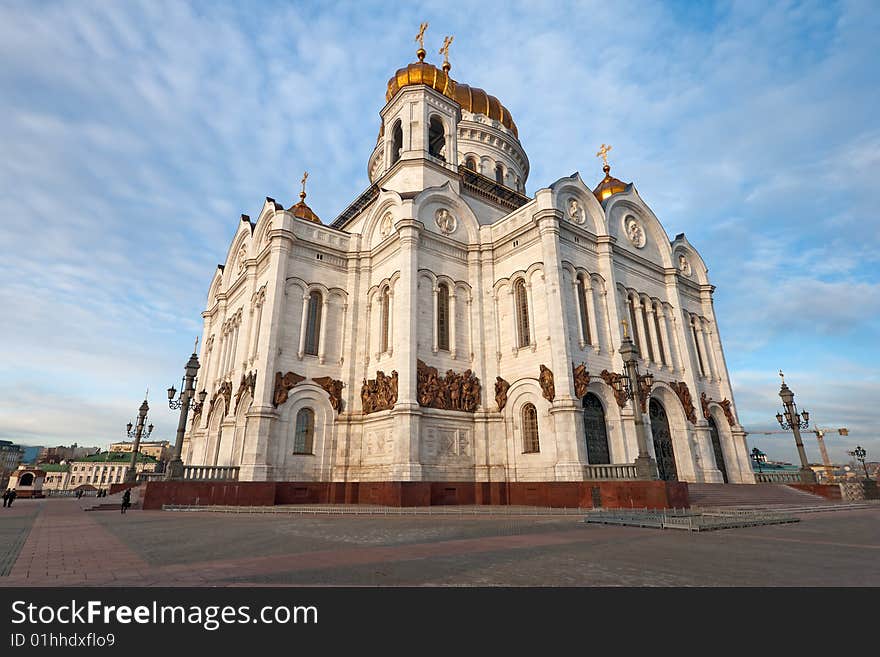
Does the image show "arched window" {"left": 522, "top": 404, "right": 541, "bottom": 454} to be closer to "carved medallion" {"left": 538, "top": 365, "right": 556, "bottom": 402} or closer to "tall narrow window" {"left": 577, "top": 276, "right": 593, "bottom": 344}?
"carved medallion" {"left": 538, "top": 365, "right": 556, "bottom": 402}

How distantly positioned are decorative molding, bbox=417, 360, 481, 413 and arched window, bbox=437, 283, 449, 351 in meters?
1.57

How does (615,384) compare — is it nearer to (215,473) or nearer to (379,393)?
(379,393)

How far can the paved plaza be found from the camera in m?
5.09

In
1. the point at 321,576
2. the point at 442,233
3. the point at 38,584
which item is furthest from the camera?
the point at 442,233

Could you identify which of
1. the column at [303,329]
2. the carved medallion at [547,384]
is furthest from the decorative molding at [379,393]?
the carved medallion at [547,384]

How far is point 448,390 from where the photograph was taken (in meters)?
21.4

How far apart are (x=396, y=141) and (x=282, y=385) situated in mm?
18199

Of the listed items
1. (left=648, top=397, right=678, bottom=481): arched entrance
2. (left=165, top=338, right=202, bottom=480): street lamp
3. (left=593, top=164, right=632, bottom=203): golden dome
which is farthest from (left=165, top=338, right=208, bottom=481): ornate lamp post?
(left=593, top=164, right=632, bottom=203): golden dome

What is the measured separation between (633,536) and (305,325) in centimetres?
1755
